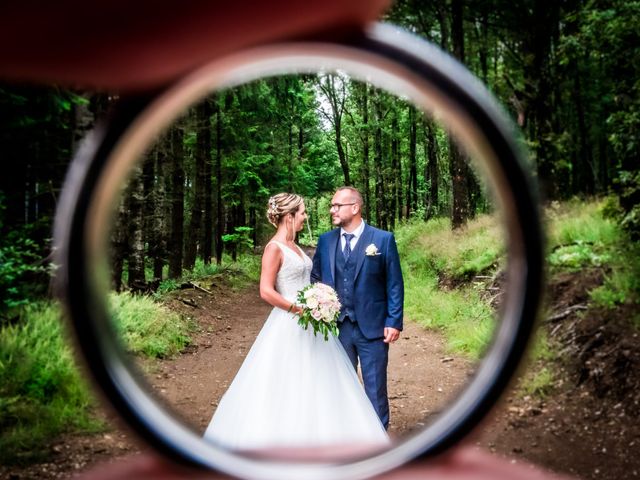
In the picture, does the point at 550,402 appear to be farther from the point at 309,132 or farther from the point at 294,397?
the point at 309,132

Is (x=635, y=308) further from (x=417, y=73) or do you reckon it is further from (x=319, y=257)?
(x=417, y=73)

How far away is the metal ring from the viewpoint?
100 cm

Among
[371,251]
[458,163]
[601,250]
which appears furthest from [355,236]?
[458,163]

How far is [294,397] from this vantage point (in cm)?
398

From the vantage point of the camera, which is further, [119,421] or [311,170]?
[311,170]

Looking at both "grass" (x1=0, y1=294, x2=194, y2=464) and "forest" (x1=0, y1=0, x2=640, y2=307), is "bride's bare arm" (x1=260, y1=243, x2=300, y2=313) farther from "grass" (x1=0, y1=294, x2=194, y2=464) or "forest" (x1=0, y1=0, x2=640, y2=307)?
"forest" (x1=0, y1=0, x2=640, y2=307)

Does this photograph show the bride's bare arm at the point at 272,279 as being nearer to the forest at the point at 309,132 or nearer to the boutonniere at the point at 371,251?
the boutonniere at the point at 371,251

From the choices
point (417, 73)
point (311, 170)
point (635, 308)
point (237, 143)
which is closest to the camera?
point (417, 73)

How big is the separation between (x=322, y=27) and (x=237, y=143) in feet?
45.9

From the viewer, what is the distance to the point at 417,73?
39.6 inches

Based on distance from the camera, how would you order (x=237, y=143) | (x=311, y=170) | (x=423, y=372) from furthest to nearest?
(x=311, y=170) → (x=237, y=143) → (x=423, y=372)

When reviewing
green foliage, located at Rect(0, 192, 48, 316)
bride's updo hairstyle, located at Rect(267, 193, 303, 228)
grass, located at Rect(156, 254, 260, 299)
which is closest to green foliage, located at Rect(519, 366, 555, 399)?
bride's updo hairstyle, located at Rect(267, 193, 303, 228)

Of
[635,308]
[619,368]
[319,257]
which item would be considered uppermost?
[319,257]

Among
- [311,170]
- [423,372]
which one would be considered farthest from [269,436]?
[311,170]
